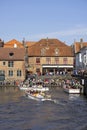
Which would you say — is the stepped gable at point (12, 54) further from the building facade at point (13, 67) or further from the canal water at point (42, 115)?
the canal water at point (42, 115)

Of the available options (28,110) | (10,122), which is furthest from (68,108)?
(10,122)

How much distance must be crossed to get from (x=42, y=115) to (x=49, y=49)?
60.6 metres

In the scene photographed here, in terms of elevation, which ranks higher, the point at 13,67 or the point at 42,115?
the point at 13,67

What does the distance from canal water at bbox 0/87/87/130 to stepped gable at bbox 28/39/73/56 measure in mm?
45752

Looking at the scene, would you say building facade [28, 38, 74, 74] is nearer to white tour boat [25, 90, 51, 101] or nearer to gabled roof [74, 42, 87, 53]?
gabled roof [74, 42, 87, 53]

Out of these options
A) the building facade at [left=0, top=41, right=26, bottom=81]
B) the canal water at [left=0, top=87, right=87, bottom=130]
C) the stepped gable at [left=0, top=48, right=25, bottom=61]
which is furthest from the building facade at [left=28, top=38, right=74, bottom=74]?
the canal water at [left=0, top=87, right=87, bottom=130]

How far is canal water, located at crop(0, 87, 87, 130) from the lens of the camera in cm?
3784

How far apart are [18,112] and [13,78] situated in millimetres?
43180

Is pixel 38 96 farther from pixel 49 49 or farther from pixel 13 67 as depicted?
pixel 49 49

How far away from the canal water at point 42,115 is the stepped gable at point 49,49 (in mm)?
45752

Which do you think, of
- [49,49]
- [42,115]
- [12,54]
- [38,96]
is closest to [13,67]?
[12,54]

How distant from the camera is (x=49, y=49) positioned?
103875 mm

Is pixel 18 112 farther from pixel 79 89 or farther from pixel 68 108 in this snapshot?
pixel 79 89

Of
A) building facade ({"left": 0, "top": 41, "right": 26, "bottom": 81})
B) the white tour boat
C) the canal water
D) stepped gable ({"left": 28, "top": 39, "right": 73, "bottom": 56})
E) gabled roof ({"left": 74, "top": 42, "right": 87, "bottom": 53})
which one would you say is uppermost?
gabled roof ({"left": 74, "top": 42, "right": 87, "bottom": 53})
